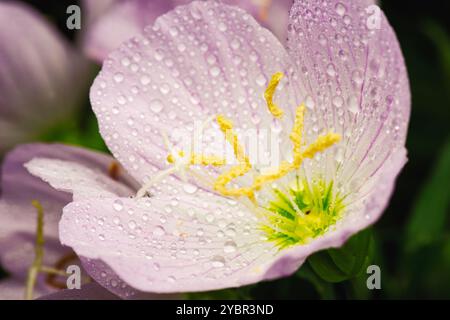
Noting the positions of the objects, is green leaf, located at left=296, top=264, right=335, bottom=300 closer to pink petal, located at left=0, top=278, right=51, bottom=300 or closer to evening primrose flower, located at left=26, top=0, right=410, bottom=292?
evening primrose flower, located at left=26, top=0, right=410, bottom=292

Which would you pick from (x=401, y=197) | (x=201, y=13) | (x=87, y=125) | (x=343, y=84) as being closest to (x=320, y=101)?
(x=343, y=84)

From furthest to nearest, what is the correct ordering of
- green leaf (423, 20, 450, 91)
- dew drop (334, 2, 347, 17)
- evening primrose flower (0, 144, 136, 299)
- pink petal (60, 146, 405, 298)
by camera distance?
green leaf (423, 20, 450, 91) → evening primrose flower (0, 144, 136, 299) → dew drop (334, 2, 347, 17) → pink petal (60, 146, 405, 298)

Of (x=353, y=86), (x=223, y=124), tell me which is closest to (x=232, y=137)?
(x=223, y=124)

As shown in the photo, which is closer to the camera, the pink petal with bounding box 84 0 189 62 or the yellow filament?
the yellow filament

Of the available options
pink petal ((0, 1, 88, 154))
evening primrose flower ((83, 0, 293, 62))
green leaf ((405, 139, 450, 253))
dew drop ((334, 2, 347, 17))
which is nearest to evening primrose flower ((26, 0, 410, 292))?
dew drop ((334, 2, 347, 17))

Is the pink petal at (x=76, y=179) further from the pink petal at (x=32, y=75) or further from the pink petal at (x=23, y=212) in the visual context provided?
the pink petal at (x=32, y=75)

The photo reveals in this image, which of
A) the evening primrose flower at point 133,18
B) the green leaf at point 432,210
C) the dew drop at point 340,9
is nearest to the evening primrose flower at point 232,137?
the dew drop at point 340,9

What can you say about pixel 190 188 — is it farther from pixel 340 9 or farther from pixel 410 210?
pixel 410 210
